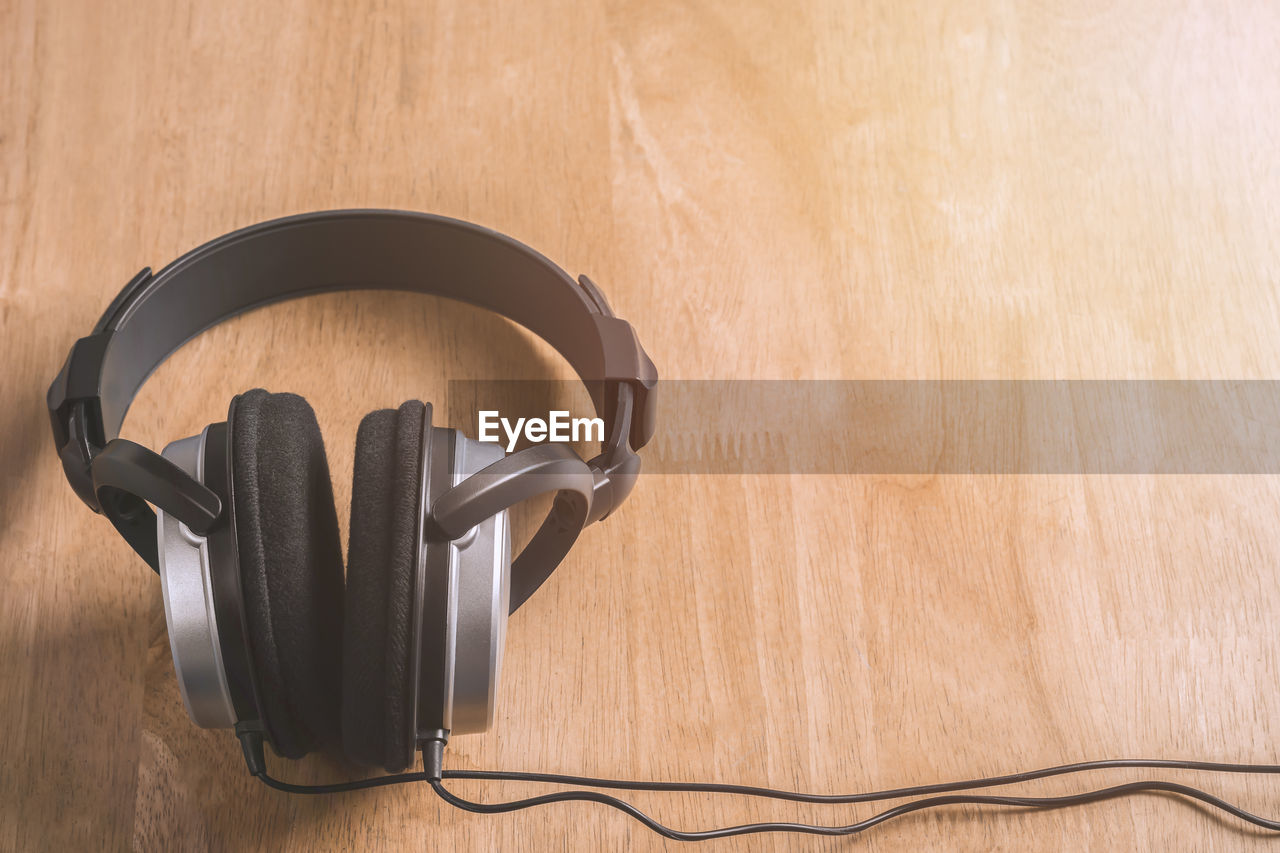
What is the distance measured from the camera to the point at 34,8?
3.85 ft

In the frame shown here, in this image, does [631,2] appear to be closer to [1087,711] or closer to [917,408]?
[917,408]

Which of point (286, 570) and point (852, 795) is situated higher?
point (286, 570)

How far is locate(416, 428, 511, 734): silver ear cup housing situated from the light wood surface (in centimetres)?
17

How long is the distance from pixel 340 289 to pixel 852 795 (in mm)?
726

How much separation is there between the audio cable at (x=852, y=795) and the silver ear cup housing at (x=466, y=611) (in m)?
0.13

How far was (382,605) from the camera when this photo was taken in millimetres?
651

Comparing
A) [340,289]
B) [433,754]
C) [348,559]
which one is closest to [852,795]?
[433,754]

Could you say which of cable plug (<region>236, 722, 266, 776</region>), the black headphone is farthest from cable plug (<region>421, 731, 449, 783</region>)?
cable plug (<region>236, 722, 266, 776</region>)

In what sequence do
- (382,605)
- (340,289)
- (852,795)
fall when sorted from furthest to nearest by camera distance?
(340,289), (852,795), (382,605)

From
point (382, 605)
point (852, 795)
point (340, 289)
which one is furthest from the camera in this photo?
point (340, 289)

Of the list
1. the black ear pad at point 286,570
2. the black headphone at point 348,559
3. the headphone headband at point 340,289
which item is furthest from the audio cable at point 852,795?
the headphone headband at point 340,289

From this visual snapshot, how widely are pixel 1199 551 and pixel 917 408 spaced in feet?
1.04

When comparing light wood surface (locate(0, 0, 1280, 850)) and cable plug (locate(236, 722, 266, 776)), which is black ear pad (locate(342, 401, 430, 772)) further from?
light wood surface (locate(0, 0, 1280, 850))

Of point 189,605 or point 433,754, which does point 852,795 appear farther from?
point 189,605
